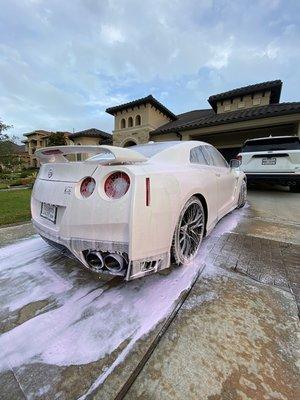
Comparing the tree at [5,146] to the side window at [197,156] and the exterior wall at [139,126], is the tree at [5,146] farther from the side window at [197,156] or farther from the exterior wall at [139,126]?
the side window at [197,156]

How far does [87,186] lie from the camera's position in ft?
6.19

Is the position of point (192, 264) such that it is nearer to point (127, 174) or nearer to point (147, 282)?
point (147, 282)

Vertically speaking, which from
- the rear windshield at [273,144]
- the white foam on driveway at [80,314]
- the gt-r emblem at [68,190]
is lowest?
the white foam on driveway at [80,314]

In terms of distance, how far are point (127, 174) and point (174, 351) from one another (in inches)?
46.6

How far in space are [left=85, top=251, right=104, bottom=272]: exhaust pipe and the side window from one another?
1.50 m

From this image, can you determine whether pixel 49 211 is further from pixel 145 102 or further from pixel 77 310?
pixel 145 102

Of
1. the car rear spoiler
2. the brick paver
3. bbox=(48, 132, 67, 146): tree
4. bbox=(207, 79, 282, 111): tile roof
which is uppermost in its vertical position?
bbox=(207, 79, 282, 111): tile roof

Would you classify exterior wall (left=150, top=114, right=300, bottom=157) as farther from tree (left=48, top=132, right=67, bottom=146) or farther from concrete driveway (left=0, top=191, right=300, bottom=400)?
tree (left=48, top=132, right=67, bottom=146)

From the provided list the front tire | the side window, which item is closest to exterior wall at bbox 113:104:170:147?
the side window

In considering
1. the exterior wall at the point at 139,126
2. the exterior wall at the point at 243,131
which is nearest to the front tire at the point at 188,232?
the exterior wall at the point at 243,131

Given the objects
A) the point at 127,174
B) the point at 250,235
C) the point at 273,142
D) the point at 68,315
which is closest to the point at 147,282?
the point at 68,315

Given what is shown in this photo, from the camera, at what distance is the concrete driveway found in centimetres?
121

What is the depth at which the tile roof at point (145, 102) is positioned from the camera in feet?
57.7

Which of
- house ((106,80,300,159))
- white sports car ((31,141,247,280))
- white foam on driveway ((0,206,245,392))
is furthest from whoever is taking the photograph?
house ((106,80,300,159))
